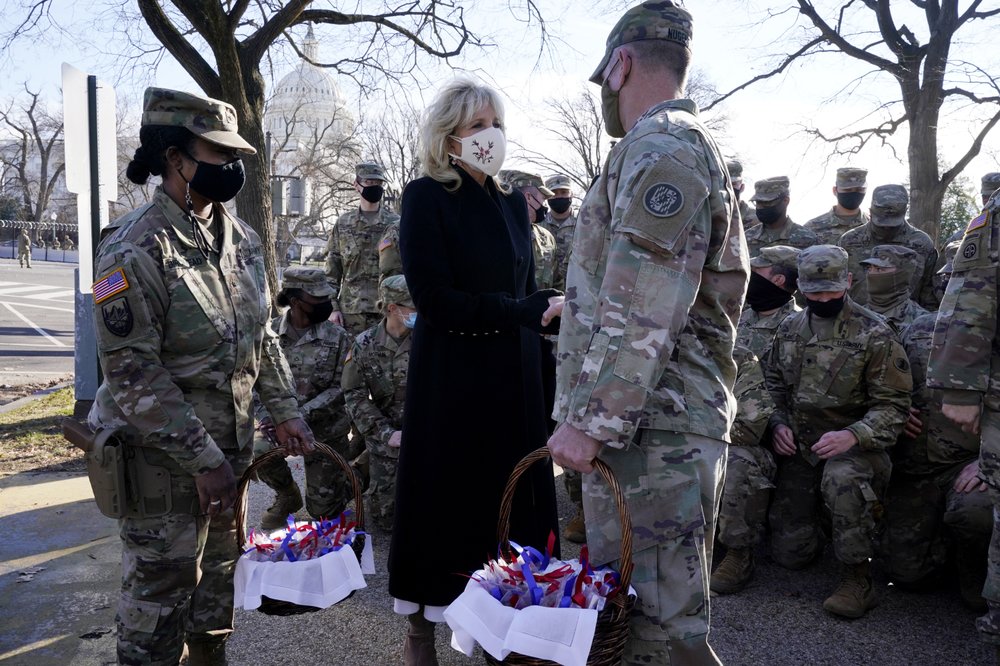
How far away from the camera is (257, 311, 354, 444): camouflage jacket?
5.44 metres

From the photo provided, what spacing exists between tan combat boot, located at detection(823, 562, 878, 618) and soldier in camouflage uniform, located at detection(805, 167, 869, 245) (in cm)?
376

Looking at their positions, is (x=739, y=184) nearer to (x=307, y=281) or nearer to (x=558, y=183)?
(x=558, y=183)

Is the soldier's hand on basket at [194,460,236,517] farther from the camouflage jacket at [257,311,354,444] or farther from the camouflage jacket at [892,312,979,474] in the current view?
the camouflage jacket at [892,312,979,474]

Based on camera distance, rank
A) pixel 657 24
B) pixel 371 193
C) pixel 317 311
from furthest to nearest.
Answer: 1. pixel 371 193
2. pixel 317 311
3. pixel 657 24

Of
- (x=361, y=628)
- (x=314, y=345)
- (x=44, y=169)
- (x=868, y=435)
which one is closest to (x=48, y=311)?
(x=314, y=345)

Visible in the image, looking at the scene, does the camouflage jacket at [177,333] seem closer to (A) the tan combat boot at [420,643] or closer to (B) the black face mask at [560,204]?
(A) the tan combat boot at [420,643]

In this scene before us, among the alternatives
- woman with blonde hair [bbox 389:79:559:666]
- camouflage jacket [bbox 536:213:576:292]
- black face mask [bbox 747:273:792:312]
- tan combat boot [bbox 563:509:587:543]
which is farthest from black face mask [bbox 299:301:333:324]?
black face mask [bbox 747:273:792:312]

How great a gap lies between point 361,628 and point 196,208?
2.07 metres

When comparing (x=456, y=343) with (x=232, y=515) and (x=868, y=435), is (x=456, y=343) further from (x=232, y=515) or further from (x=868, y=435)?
(x=868, y=435)

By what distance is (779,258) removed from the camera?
17.0 ft

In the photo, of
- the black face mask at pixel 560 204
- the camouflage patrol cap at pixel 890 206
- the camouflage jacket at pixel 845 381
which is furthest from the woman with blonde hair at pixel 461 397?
the black face mask at pixel 560 204

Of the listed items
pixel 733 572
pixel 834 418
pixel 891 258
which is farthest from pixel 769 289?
pixel 733 572

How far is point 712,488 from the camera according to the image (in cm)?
214

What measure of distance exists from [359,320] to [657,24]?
18.5ft
